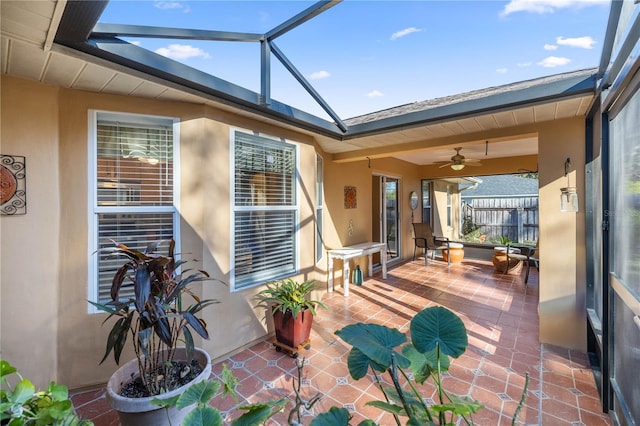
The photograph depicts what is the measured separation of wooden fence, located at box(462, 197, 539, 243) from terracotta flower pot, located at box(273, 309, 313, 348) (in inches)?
338

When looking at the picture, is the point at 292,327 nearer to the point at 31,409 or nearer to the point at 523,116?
the point at 31,409

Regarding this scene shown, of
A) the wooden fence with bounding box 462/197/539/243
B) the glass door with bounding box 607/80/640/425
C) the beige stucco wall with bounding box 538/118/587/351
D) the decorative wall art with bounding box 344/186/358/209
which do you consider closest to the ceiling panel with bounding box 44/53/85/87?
the glass door with bounding box 607/80/640/425

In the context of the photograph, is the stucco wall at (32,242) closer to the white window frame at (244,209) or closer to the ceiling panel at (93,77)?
the ceiling panel at (93,77)

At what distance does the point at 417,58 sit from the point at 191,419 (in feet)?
12.8

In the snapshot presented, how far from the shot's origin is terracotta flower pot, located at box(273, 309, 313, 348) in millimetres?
2865

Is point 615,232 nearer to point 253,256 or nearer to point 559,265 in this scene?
point 559,265

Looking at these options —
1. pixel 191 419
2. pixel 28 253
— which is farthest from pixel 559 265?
pixel 28 253

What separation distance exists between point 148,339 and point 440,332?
1560 mm

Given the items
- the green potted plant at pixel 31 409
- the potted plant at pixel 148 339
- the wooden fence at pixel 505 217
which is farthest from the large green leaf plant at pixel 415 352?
the wooden fence at pixel 505 217

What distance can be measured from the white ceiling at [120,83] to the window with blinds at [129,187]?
0.32 metres

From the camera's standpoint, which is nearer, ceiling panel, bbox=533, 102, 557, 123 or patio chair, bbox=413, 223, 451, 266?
ceiling panel, bbox=533, 102, 557, 123

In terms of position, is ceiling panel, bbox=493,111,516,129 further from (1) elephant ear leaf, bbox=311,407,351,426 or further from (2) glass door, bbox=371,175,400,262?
(2) glass door, bbox=371,175,400,262

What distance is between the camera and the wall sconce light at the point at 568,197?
2.76 meters

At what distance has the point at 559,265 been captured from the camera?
2.95 metres
